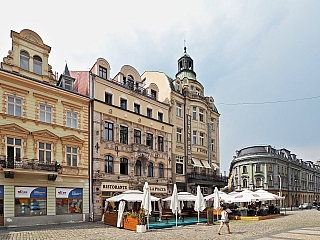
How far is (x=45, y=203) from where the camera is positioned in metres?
24.9

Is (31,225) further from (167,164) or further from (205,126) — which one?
(205,126)

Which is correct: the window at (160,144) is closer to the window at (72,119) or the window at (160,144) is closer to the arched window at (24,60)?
the window at (72,119)

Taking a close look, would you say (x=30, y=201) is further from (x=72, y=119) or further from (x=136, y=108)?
(x=136, y=108)

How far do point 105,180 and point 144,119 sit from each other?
7731 mm

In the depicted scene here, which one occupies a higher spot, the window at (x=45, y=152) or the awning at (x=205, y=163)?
the window at (x=45, y=152)

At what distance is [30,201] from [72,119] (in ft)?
22.6

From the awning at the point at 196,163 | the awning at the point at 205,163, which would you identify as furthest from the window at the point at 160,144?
the awning at the point at 205,163

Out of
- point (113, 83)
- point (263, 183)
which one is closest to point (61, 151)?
point (113, 83)

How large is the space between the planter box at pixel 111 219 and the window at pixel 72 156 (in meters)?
4.71

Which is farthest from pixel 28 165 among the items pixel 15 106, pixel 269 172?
pixel 269 172

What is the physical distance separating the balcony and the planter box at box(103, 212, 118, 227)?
15057mm

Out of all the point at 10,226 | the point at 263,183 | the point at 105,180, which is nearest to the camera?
the point at 10,226

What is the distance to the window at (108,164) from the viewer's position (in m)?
29.7

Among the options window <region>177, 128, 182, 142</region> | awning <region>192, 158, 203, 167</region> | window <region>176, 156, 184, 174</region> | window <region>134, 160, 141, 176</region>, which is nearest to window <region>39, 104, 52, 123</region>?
window <region>134, 160, 141, 176</region>
